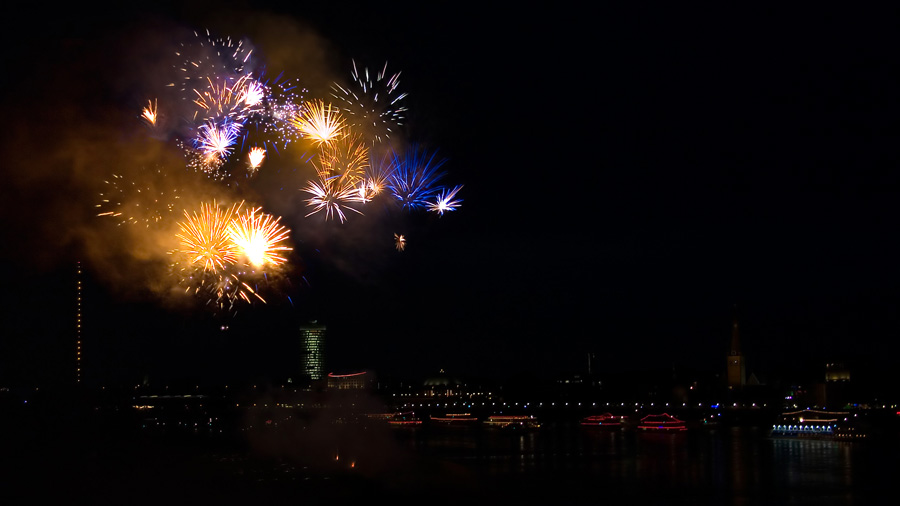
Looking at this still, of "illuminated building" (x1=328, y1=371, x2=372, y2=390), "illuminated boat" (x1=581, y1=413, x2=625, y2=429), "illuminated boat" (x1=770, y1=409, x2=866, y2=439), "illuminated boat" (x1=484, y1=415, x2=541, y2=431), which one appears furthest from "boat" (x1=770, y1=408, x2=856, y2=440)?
"illuminated building" (x1=328, y1=371, x2=372, y2=390)

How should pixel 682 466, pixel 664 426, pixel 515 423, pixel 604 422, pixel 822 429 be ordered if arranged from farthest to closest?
pixel 604 422
pixel 515 423
pixel 664 426
pixel 822 429
pixel 682 466

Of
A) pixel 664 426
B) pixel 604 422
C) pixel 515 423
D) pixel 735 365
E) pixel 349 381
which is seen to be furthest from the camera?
pixel 349 381

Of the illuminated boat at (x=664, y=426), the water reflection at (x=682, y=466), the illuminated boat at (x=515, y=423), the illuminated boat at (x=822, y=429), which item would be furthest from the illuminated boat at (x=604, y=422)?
the water reflection at (x=682, y=466)

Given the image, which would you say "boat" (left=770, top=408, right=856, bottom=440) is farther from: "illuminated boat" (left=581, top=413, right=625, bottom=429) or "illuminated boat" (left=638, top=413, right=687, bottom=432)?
"illuminated boat" (left=581, top=413, right=625, bottom=429)

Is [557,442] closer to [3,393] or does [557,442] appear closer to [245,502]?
[245,502]

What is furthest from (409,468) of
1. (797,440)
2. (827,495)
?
(797,440)

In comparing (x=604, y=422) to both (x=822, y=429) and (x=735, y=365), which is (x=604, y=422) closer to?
(x=822, y=429)

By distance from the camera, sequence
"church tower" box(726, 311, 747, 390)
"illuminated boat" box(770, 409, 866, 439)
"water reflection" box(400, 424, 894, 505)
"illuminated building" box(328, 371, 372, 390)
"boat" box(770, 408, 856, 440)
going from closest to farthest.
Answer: "water reflection" box(400, 424, 894, 505) → "boat" box(770, 408, 856, 440) → "illuminated boat" box(770, 409, 866, 439) → "church tower" box(726, 311, 747, 390) → "illuminated building" box(328, 371, 372, 390)

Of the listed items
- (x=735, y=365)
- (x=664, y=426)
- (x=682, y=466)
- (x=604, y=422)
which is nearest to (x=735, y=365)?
(x=735, y=365)
